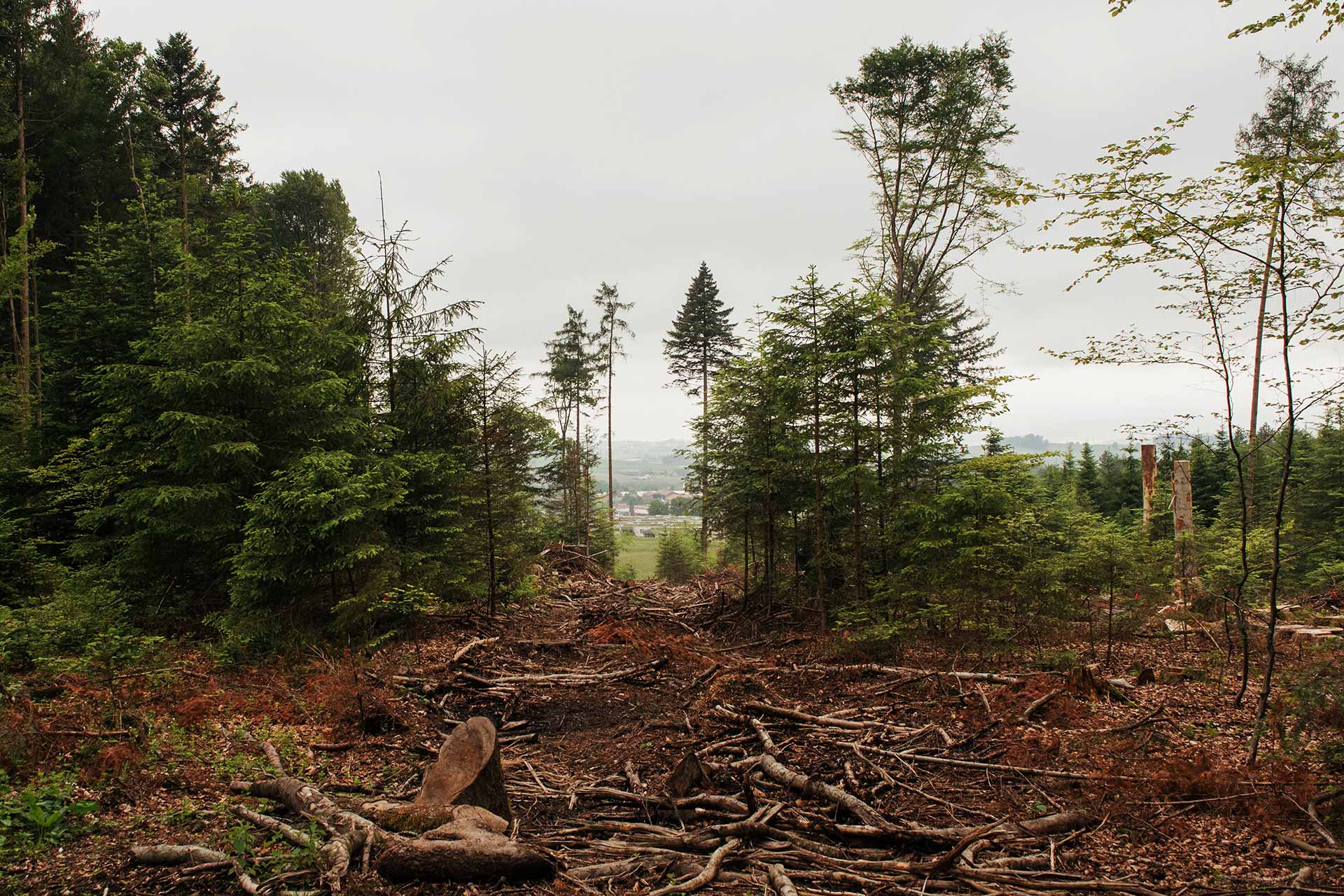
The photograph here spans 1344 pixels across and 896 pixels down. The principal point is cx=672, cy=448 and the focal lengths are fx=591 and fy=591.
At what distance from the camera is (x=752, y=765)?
6438mm

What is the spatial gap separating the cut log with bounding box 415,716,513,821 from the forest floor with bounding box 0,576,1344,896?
44 centimetres

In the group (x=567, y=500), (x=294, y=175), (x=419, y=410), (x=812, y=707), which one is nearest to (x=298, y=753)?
(x=812, y=707)

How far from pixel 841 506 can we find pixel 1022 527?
4.02m

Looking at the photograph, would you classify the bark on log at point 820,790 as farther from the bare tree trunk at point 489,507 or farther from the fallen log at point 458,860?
the bare tree trunk at point 489,507

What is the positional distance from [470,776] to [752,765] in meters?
2.99

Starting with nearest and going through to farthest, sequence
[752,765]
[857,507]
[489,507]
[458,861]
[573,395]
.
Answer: [458,861]
[752,765]
[857,507]
[489,507]
[573,395]

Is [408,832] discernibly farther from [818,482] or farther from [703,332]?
[703,332]

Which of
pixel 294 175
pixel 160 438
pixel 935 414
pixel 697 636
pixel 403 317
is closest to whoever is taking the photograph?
pixel 935 414

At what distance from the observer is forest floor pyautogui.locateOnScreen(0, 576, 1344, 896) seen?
4.34 meters

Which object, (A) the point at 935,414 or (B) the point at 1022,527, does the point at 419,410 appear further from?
(B) the point at 1022,527

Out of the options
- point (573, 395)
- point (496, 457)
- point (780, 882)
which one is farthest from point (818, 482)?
point (573, 395)

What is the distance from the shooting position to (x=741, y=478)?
13945 mm

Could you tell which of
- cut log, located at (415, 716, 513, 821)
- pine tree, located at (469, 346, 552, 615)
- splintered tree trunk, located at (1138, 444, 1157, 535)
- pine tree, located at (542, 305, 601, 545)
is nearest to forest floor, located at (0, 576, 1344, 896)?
cut log, located at (415, 716, 513, 821)

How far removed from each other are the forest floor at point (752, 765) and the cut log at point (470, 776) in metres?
0.44
